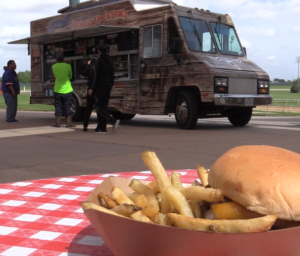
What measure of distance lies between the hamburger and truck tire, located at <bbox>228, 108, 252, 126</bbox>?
10.6 metres

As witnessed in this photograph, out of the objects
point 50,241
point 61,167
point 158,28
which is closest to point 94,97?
point 158,28

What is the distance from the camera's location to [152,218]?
3.97 feet

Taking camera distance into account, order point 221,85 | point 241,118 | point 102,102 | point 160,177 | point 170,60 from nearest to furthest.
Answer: point 160,177 → point 102,102 → point 221,85 → point 170,60 → point 241,118

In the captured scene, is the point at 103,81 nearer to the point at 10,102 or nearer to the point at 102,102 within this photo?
the point at 102,102

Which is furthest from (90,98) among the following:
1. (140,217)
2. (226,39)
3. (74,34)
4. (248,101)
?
(140,217)

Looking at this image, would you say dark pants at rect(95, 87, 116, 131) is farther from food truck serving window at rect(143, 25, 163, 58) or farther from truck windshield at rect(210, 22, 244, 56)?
truck windshield at rect(210, 22, 244, 56)

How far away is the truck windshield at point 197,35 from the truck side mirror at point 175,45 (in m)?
0.30

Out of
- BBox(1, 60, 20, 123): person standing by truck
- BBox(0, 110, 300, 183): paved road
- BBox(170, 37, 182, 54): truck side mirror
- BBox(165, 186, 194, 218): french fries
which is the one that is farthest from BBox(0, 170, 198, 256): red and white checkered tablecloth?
BBox(1, 60, 20, 123): person standing by truck

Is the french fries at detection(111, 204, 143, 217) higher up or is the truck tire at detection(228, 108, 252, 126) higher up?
the french fries at detection(111, 204, 143, 217)

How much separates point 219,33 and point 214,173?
34.1ft

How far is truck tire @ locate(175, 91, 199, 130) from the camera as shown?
1026 cm

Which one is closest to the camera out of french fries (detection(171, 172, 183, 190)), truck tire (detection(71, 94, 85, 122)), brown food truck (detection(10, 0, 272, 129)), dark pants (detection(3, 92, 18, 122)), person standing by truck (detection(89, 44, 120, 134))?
Result: french fries (detection(171, 172, 183, 190))

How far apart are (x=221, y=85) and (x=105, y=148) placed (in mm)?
3710

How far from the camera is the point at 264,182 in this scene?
1.17m
